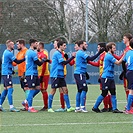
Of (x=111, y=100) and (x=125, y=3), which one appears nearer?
(x=111, y=100)

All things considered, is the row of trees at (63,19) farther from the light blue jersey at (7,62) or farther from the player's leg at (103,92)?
the player's leg at (103,92)

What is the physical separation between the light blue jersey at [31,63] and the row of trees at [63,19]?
79.7 ft

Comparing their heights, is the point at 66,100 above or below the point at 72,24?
below

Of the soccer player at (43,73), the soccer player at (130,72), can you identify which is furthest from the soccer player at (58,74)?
the soccer player at (130,72)

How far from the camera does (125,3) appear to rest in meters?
39.4

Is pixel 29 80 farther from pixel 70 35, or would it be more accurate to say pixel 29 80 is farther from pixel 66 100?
pixel 70 35

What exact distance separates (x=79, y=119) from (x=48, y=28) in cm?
3010

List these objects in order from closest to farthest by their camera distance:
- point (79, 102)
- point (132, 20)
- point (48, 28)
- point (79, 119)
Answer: point (79, 119), point (79, 102), point (132, 20), point (48, 28)

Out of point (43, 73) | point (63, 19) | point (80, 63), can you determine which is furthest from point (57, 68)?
point (63, 19)

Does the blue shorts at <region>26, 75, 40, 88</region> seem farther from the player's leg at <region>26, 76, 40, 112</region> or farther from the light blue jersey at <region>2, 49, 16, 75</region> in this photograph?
the light blue jersey at <region>2, 49, 16, 75</region>

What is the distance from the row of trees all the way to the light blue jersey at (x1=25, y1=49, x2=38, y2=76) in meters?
24.3

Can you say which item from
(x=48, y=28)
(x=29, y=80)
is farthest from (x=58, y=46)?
(x=48, y=28)

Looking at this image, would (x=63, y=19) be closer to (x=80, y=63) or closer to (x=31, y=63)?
(x=31, y=63)

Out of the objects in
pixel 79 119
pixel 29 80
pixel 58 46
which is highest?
pixel 58 46
